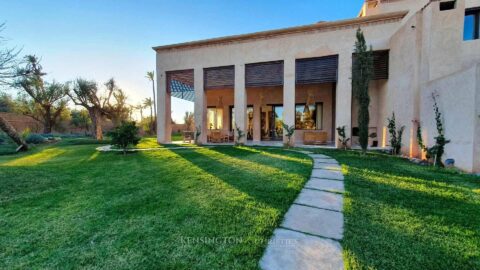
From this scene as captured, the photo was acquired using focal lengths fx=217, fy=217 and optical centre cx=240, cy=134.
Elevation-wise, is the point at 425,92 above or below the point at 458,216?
above

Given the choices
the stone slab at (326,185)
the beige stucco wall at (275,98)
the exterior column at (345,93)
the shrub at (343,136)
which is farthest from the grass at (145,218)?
the beige stucco wall at (275,98)

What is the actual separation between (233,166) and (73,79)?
23.5m

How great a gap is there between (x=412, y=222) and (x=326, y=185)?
1.68m

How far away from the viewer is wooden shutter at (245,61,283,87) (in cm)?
1185

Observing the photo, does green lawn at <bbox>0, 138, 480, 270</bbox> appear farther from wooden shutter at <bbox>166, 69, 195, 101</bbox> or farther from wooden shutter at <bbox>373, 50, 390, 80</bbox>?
wooden shutter at <bbox>166, 69, 195, 101</bbox>

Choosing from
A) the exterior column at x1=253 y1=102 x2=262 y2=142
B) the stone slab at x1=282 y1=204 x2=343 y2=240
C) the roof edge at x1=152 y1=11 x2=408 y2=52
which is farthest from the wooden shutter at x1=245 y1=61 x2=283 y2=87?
the stone slab at x1=282 y1=204 x2=343 y2=240

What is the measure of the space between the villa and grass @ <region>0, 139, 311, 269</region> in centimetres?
466

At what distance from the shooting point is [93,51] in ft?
46.6

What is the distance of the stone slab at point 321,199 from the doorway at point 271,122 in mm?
11197

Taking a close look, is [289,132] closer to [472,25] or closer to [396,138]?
[396,138]

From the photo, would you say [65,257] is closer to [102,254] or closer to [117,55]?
[102,254]

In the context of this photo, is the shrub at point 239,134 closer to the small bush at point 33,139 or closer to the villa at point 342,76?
the villa at point 342,76

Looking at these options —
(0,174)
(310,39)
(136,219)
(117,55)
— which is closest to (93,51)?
(117,55)

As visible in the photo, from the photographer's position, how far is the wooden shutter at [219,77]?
42.0 feet
